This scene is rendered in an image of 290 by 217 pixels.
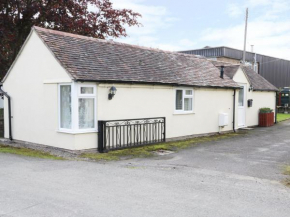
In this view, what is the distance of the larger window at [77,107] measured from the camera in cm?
1034

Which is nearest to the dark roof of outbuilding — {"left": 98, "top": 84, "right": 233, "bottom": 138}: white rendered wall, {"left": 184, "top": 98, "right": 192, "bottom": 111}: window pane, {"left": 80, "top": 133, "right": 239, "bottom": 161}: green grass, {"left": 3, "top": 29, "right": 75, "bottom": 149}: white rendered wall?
{"left": 98, "top": 84, "right": 233, "bottom": 138}: white rendered wall

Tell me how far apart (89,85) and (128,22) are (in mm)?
9181

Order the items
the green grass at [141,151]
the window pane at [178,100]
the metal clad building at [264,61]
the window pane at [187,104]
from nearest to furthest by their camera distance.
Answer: the green grass at [141,151], the window pane at [178,100], the window pane at [187,104], the metal clad building at [264,61]

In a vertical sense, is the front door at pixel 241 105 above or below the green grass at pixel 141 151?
above

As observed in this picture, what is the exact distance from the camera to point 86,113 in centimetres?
1077

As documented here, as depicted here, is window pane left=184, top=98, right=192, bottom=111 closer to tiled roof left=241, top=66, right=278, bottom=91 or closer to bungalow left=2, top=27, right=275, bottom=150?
bungalow left=2, top=27, right=275, bottom=150

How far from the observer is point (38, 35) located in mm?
11391

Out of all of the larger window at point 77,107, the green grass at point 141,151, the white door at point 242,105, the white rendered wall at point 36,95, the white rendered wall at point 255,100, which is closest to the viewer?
the green grass at point 141,151

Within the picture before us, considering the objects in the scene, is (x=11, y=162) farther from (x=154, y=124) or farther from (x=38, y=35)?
(x=154, y=124)

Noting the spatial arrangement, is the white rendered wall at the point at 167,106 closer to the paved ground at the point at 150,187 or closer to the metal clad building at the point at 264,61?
the paved ground at the point at 150,187

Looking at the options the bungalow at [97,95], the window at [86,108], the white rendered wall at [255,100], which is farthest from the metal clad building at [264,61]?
the window at [86,108]

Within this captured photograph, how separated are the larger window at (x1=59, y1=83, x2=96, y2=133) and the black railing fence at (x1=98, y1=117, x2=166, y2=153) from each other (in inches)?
19.9

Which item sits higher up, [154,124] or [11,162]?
[154,124]

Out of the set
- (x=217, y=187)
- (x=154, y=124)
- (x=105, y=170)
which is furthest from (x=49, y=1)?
(x=217, y=187)
